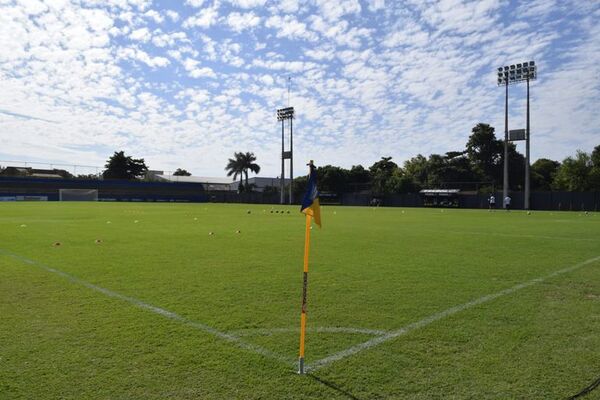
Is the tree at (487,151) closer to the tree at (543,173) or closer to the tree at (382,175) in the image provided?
the tree at (543,173)


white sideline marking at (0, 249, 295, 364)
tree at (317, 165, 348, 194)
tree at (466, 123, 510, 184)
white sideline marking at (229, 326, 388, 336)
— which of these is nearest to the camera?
white sideline marking at (0, 249, 295, 364)

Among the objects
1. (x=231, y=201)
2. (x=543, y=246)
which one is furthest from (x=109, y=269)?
(x=231, y=201)

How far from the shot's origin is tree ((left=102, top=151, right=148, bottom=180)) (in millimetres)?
104438

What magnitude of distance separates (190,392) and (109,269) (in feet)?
18.9

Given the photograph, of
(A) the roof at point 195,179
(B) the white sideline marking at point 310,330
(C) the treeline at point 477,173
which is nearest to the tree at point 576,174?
(C) the treeline at point 477,173

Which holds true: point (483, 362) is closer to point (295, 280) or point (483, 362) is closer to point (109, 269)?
point (295, 280)

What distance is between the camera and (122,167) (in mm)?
105500

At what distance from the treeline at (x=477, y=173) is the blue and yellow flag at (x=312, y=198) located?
199 ft

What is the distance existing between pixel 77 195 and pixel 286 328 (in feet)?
284

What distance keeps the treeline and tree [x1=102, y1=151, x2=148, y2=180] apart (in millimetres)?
43849

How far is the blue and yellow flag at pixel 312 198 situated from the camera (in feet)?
12.9

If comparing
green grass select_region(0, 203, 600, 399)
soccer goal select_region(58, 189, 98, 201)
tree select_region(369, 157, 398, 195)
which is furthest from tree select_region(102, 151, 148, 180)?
green grass select_region(0, 203, 600, 399)

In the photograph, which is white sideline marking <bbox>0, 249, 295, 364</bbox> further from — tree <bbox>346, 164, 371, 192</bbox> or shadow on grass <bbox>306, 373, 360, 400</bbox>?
tree <bbox>346, 164, 371, 192</bbox>

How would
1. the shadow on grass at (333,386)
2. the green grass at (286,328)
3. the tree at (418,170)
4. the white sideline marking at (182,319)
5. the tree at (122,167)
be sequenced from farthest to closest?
1. the tree at (122,167)
2. the tree at (418,170)
3. the white sideline marking at (182,319)
4. the green grass at (286,328)
5. the shadow on grass at (333,386)
